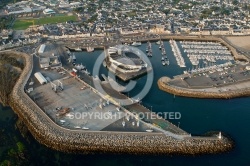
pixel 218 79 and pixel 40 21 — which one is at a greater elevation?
pixel 40 21

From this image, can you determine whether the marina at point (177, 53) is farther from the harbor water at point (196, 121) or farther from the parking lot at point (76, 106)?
the parking lot at point (76, 106)

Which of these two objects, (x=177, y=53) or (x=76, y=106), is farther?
(x=177, y=53)

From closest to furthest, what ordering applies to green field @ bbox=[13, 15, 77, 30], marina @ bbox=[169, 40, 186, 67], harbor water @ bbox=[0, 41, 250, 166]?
harbor water @ bbox=[0, 41, 250, 166] < marina @ bbox=[169, 40, 186, 67] < green field @ bbox=[13, 15, 77, 30]

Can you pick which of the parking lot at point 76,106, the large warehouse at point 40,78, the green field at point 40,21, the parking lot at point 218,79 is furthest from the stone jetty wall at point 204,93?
the green field at point 40,21

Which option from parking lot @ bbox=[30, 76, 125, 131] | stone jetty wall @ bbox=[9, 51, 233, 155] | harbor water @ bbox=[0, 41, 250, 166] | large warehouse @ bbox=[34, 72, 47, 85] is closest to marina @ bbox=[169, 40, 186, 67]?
harbor water @ bbox=[0, 41, 250, 166]

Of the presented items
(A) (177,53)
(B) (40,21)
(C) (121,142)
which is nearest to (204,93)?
(C) (121,142)

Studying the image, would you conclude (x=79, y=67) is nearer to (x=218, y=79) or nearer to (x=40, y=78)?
(x=40, y=78)

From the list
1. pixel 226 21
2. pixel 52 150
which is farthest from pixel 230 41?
pixel 52 150

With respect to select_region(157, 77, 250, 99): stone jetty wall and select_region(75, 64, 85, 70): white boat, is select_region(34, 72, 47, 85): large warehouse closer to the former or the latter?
select_region(75, 64, 85, 70): white boat
